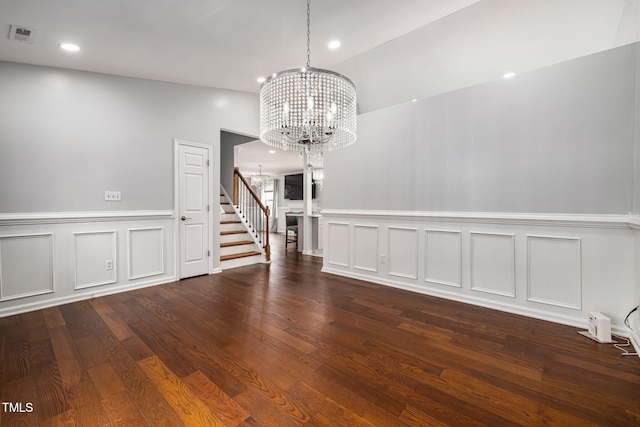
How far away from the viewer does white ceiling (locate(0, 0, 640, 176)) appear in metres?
2.40

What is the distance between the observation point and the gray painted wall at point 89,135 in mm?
2859

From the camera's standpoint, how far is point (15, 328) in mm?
2498

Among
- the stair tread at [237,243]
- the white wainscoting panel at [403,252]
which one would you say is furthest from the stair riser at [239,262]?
the white wainscoting panel at [403,252]

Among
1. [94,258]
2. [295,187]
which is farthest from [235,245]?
[295,187]

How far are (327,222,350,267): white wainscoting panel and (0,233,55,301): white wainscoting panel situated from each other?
135 inches

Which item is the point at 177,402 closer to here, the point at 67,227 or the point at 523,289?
the point at 67,227

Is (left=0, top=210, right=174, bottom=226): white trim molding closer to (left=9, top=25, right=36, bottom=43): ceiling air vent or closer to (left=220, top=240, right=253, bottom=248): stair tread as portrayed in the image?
(left=220, top=240, right=253, bottom=248): stair tread

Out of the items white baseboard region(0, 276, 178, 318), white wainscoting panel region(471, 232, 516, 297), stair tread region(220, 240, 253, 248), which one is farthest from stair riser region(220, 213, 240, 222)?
white wainscoting panel region(471, 232, 516, 297)

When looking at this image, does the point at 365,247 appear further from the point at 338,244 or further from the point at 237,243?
the point at 237,243

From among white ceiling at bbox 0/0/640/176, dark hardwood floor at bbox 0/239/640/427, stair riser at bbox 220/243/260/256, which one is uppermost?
white ceiling at bbox 0/0/640/176

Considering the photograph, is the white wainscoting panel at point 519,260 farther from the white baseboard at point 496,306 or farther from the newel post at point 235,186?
the newel post at point 235,186

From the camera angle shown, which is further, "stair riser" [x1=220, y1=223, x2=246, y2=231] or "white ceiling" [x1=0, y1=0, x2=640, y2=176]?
"stair riser" [x1=220, y1=223, x2=246, y2=231]

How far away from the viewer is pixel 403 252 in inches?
142

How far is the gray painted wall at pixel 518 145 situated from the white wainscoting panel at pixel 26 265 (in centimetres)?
388
